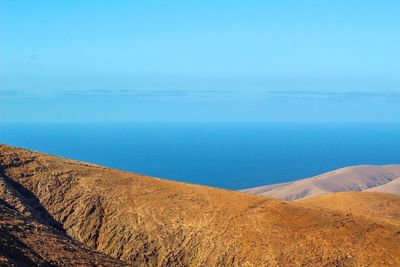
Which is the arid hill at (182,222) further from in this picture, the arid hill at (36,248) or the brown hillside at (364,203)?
the brown hillside at (364,203)

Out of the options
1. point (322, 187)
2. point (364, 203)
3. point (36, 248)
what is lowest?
point (322, 187)

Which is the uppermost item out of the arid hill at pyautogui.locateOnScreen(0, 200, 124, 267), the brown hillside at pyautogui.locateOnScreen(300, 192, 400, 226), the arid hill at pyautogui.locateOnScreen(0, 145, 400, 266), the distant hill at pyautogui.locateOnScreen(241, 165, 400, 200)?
the arid hill at pyautogui.locateOnScreen(0, 200, 124, 267)

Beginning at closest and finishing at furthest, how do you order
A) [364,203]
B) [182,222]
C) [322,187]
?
[182,222] < [364,203] < [322,187]

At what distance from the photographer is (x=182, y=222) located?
158 feet

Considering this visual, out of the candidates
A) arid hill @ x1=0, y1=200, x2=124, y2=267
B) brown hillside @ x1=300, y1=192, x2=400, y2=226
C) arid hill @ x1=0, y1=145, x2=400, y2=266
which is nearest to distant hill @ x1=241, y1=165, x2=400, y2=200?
brown hillside @ x1=300, y1=192, x2=400, y2=226

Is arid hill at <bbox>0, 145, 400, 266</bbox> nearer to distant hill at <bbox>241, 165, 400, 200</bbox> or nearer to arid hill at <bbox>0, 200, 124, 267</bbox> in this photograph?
arid hill at <bbox>0, 200, 124, 267</bbox>

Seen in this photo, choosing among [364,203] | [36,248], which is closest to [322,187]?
[364,203]

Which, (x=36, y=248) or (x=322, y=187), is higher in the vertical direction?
(x=36, y=248)

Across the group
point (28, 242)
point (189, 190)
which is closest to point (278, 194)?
point (189, 190)

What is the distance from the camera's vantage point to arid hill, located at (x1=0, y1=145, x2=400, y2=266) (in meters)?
44.0

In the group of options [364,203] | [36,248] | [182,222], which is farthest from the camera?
[364,203]

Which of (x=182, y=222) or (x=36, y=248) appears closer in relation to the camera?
(x=36, y=248)

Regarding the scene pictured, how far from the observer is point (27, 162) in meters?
57.4

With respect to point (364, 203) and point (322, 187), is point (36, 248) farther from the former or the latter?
point (322, 187)
